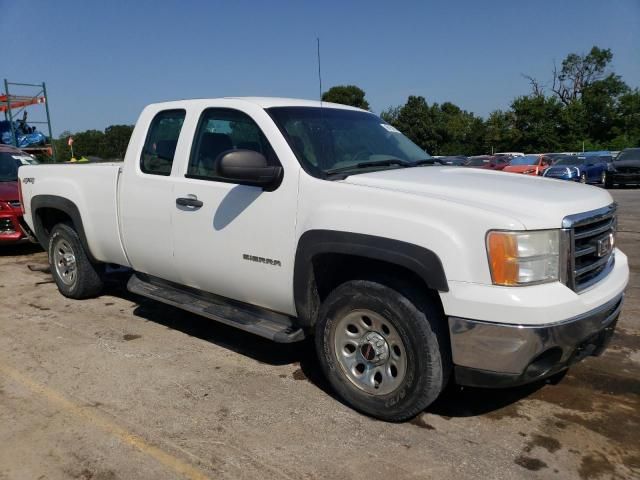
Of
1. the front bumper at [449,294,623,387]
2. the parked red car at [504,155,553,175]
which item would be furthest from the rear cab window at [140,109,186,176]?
the parked red car at [504,155,553,175]

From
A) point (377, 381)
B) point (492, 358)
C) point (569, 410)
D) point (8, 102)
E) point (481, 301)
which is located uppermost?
point (8, 102)

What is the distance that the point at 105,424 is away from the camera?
130 inches

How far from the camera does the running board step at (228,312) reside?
3.73m

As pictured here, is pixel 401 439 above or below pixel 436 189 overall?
below

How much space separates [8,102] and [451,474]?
22.9m

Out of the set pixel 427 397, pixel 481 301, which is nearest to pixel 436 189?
pixel 481 301

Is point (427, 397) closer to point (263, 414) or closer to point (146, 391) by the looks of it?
point (263, 414)

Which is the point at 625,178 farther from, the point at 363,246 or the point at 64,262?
the point at 363,246

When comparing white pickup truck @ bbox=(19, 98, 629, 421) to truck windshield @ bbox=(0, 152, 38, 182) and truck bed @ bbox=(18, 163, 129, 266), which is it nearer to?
truck bed @ bbox=(18, 163, 129, 266)

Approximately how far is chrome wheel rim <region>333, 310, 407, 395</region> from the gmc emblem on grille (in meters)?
1.28

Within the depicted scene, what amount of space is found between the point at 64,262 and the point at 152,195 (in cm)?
218

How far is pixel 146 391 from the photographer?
3756 mm

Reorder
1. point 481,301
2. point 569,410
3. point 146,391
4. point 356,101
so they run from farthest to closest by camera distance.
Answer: point 356,101 → point 146,391 → point 569,410 → point 481,301

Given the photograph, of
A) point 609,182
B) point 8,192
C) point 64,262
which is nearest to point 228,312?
point 64,262
